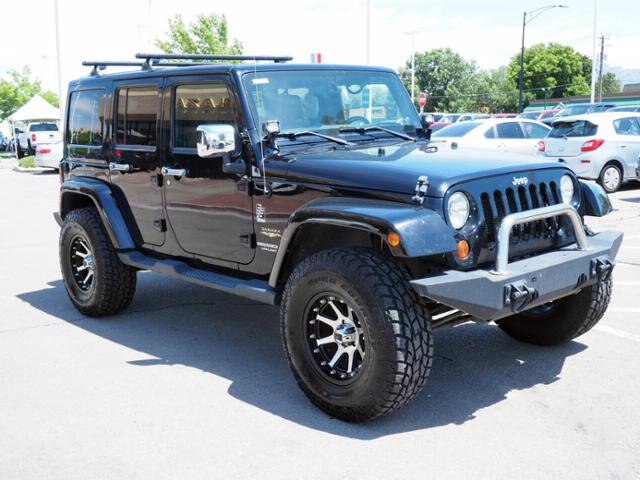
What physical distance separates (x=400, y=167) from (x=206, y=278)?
1686mm

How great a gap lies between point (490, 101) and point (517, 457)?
9243 centimetres

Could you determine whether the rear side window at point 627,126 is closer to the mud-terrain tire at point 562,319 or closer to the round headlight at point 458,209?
the mud-terrain tire at point 562,319

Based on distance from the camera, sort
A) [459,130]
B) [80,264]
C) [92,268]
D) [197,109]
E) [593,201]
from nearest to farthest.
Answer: [593,201]
[197,109]
[92,268]
[80,264]
[459,130]

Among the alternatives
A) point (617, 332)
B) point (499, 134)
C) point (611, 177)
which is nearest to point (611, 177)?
point (611, 177)

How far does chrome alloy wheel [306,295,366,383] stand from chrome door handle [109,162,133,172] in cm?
234

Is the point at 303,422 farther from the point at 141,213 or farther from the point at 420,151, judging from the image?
the point at 141,213

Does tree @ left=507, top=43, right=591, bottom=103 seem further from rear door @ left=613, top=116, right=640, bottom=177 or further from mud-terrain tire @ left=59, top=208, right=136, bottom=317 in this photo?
mud-terrain tire @ left=59, top=208, right=136, bottom=317

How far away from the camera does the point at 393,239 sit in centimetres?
362

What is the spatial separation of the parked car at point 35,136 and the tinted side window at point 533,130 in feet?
78.0

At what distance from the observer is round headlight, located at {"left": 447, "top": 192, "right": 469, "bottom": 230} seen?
3840 millimetres

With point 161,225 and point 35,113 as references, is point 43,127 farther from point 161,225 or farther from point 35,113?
point 161,225

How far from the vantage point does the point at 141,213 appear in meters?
5.74

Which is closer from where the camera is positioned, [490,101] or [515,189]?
[515,189]

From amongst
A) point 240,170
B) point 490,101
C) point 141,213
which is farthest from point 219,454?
point 490,101
